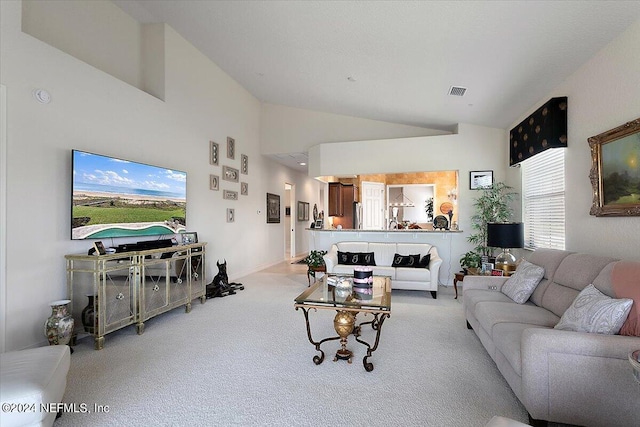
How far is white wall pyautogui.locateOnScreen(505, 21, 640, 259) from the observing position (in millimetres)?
2551

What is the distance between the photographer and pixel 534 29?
8.99 ft

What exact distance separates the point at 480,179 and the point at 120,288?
572cm

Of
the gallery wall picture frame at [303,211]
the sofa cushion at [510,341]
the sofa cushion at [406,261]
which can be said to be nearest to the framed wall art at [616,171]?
the sofa cushion at [510,341]

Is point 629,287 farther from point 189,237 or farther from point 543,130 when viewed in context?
point 189,237

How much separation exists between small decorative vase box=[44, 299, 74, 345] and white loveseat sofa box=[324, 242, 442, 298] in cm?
353

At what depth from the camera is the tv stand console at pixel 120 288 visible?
3.03m

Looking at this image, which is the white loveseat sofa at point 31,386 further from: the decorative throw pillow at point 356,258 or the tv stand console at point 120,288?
the decorative throw pillow at point 356,258

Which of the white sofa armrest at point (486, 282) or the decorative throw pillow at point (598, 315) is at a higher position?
the decorative throw pillow at point (598, 315)

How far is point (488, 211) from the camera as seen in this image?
5.35m

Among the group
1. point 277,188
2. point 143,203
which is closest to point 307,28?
point 143,203

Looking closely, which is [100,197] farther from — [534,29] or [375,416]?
[534,29]

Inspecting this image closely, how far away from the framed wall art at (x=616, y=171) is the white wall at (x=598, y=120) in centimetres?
8

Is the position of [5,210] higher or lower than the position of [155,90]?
lower

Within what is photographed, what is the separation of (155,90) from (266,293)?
11.6ft
